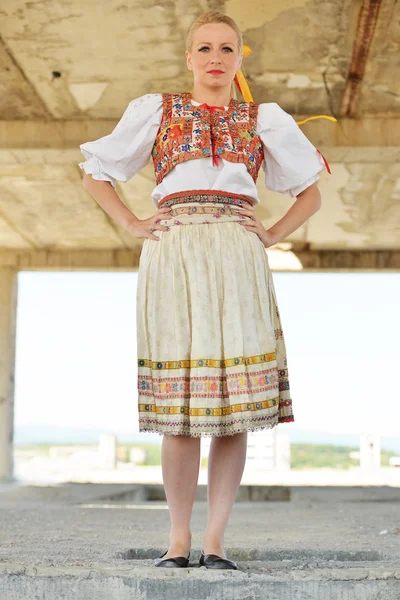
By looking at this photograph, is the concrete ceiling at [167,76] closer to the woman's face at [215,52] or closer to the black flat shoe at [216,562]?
the woman's face at [215,52]

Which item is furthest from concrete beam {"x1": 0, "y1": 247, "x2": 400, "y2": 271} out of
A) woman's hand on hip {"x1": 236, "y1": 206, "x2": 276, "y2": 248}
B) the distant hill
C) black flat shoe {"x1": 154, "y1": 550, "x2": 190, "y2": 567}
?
the distant hill

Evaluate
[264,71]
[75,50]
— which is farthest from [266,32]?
[75,50]

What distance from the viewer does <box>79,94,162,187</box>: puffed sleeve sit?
10.7ft

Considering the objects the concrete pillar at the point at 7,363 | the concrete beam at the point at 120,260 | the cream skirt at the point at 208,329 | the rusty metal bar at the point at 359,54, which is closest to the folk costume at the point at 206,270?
the cream skirt at the point at 208,329

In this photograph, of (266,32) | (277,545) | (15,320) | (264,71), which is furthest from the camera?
(15,320)

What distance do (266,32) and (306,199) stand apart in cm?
586

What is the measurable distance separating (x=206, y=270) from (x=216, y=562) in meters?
0.96

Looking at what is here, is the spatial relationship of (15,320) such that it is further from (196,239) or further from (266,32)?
(196,239)

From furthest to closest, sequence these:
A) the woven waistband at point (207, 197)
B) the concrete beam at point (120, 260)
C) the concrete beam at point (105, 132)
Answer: the concrete beam at point (120, 260)
the concrete beam at point (105, 132)
the woven waistband at point (207, 197)

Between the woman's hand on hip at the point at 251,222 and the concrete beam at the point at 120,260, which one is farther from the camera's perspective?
the concrete beam at the point at 120,260

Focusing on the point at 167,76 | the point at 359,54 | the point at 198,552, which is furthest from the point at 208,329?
the point at 167,76

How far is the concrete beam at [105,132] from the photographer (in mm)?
11211

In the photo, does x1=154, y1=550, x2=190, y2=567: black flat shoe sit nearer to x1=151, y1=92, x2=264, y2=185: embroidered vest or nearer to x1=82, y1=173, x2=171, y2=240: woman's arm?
x1=82, y1=173, x2=171, y2=240: woman's arm

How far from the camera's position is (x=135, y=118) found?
325cm
